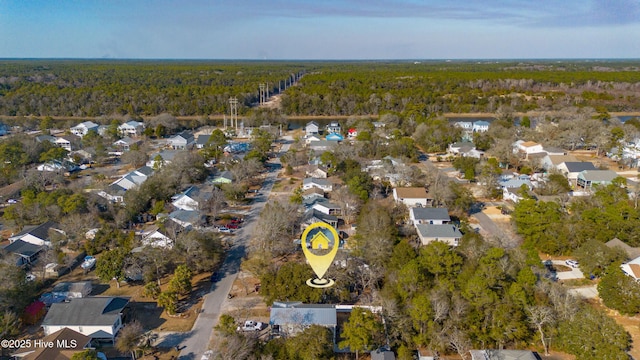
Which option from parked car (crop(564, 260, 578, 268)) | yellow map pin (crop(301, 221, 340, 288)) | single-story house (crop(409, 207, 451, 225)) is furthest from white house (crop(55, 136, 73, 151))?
parked car (crop(564, 260, 578, 268))

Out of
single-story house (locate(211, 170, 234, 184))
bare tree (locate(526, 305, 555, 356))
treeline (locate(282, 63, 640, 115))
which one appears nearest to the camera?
bare tree (locate(526, 305, 555, 356))

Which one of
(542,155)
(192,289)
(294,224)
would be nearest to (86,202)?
(192,289)

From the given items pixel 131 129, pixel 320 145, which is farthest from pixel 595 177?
pixel 131 129

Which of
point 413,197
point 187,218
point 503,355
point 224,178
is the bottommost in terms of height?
point 503,355

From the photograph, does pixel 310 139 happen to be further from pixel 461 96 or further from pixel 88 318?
pixel 461 96

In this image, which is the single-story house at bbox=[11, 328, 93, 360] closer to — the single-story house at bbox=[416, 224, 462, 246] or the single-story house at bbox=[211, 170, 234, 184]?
the single-story house at bbox=[416, 224, 462, 246]

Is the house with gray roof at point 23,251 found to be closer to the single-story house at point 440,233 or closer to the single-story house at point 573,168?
the single-story house at point 440,233

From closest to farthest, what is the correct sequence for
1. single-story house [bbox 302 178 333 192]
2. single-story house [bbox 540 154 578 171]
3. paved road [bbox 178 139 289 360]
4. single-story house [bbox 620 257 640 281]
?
1. paved road [bbox 178 139 289 360]
2. single-story house [bbox 620 257 640 281]
3. single-story house [bbox 302 178 333 192]
4. single-story house [bbox 540 154 578 171]
